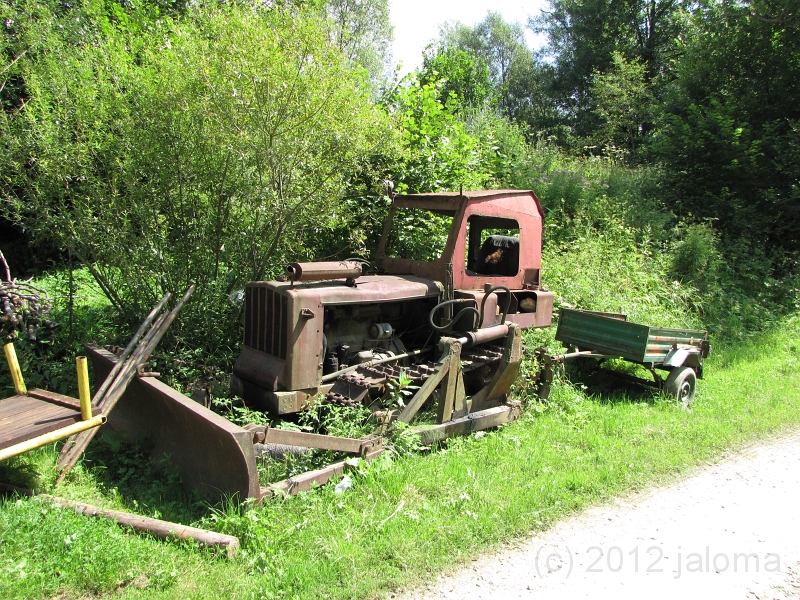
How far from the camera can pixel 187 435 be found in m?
4.16

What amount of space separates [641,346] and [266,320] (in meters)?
4.12

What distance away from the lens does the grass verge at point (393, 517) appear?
3.11m

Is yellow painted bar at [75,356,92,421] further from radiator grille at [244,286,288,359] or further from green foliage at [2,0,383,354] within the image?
green foliage at [2,0,383,354]

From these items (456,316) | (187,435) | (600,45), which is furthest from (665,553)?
(600,45)

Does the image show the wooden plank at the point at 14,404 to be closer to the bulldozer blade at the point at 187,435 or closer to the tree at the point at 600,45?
the bulldozer blade at the point at 187,435

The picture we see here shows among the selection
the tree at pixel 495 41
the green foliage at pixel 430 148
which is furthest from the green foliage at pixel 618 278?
the tree at pixel 495 41

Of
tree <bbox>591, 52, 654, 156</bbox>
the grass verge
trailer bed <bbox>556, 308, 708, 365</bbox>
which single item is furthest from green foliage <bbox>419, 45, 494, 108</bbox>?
the grass verge

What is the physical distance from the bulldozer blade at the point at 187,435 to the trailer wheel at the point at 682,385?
199 inches

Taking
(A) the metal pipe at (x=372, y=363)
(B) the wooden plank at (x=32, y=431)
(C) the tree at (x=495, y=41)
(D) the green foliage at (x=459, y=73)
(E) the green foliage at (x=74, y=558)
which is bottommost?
(E) the green foliage at (x=74, y=558)

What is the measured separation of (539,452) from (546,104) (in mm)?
27791

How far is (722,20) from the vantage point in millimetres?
13758

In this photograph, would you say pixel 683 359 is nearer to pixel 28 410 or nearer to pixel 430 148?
pixel 430 148

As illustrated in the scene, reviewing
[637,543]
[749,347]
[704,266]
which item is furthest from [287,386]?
[704,266]

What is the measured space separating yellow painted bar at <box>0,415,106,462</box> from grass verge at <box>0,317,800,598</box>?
54 cm
